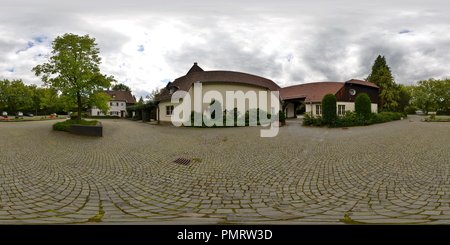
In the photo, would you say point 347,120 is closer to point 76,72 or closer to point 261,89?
point 261,89

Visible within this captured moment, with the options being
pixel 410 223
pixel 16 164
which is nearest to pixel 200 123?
pixel 16 164

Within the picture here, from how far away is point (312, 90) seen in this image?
29766 mm

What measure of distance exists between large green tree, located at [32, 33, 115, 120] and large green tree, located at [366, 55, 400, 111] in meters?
39.0

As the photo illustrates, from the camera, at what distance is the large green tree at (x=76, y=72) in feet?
42.8

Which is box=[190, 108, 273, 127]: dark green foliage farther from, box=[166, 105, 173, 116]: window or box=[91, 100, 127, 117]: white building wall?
box=[91, 100, 127, 117]: white building wall

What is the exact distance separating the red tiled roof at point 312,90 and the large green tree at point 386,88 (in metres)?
8.99

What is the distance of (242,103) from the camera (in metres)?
22.2

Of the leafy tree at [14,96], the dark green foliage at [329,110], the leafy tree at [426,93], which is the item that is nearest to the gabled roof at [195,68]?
the dark green foliage at [329,110]

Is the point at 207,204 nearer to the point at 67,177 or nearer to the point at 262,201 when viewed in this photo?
the point at 262,201

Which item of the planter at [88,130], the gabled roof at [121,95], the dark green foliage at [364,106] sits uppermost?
the gabled roof at [121,95]

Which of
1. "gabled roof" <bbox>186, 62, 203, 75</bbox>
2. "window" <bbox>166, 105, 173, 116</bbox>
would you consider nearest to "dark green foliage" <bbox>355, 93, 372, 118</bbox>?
"window" <bbox>166, 105, 173, 116</bbox>

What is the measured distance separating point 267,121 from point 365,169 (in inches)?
554

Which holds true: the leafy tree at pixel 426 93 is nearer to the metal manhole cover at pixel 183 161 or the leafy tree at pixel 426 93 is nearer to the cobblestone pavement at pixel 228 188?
the cobblestone pavement at pixel 228 188

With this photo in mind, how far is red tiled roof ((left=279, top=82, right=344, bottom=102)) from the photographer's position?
27.9 m
